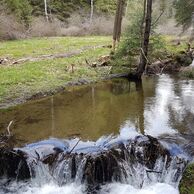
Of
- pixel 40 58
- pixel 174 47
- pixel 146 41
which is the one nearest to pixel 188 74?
pixel 146 41

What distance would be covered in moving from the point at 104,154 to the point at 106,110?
4.04 metres

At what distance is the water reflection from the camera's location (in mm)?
11702

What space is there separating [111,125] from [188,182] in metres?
3.65

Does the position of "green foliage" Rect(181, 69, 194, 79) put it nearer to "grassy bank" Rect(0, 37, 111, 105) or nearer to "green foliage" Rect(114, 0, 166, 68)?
"green foliage" Rect(114, 0, 166, 68)

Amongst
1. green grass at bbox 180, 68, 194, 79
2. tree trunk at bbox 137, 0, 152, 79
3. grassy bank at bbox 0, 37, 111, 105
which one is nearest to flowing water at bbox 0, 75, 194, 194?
grassy bank at bbox 0, 37, 111, 105

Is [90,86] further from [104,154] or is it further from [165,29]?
[165,29]

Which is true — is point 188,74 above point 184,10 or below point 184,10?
below

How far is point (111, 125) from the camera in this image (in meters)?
12.1

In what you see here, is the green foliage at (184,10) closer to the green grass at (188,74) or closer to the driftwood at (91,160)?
the green grass at (188,74)

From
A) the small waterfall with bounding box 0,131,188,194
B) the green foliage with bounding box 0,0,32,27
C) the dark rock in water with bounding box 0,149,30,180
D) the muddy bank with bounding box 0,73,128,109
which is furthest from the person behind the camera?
the green foliage with bounding box 0,0,32,27

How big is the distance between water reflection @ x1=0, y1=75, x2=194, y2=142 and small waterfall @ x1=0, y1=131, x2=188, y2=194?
1039 mm

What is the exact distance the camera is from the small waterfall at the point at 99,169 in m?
9.73

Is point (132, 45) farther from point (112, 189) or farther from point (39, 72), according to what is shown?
point (112, 189)

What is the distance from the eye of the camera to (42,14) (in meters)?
48.9
